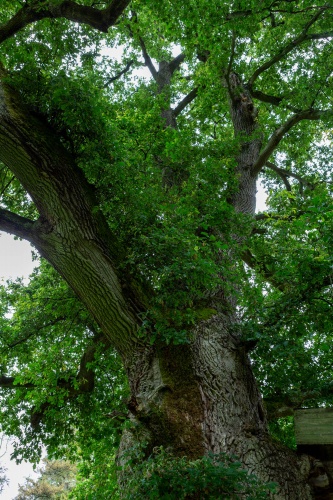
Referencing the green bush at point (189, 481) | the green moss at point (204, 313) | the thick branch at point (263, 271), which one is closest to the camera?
the green bush at point (189, 481)

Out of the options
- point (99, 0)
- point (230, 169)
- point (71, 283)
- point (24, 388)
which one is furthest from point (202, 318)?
point (99, 0)

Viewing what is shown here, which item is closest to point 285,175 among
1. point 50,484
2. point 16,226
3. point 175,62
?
point 175,62

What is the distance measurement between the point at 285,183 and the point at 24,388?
832 cm

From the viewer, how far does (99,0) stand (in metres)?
6.83

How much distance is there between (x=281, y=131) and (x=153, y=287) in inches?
176

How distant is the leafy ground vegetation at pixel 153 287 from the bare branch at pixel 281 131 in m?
0.04

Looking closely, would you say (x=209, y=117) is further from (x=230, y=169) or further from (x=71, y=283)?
(x=71, y=283)

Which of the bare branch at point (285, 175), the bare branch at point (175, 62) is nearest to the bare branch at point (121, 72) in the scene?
the bare branch at point (175, 62)

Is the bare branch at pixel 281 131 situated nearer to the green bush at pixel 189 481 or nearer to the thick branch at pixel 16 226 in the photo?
the thick branch at pixel 16 226

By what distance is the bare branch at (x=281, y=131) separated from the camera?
7.59m

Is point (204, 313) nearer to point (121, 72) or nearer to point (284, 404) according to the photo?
point (284, 404)

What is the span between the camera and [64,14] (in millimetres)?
5367

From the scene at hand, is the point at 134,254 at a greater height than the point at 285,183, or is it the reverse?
the point at 285,183

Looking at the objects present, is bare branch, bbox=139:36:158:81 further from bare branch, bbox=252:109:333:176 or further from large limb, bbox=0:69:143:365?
large limb, bbox=0:69:143:365
